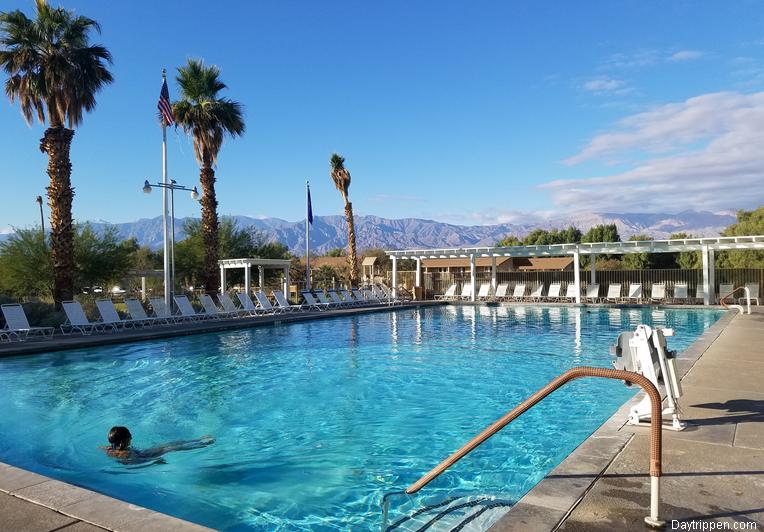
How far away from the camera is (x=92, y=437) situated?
597 cm

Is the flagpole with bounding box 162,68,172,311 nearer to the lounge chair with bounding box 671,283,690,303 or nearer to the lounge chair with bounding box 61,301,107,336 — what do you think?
the lounge chair with bounding box 61,301,107,336

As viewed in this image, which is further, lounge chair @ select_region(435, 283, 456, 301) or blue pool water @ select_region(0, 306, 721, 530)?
lounge chair @ select_region(435, 283, 456, 301)

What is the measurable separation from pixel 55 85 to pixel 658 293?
2185cm

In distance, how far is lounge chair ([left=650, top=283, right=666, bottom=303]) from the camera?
21.9m

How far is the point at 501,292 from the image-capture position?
85.3ft

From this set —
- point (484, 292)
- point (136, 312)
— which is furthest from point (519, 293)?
point (136, 312)

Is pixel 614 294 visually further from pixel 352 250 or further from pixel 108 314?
pixel 108 314

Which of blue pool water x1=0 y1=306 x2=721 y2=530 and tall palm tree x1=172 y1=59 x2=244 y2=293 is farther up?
tall palm tree x1=172 y1=59 x2=244 y2=293

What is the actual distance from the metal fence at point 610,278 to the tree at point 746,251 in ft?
58.9

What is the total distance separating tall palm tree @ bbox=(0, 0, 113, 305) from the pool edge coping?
1553 cm

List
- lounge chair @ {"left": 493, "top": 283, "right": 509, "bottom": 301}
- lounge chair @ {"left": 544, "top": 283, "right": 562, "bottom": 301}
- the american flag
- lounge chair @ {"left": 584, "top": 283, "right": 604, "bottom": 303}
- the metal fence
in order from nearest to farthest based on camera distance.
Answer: the american flag < the metal fence < lounge chair @ {"left": 584, "top": 283, "right": 604, "bottom": 303} < lounge chair @ {"left": 544, "top": 283, "right": 562, "bottom": 301} < lounge chair @ {"left": 493, "top": 283, "right": 509, "bottom": 301}

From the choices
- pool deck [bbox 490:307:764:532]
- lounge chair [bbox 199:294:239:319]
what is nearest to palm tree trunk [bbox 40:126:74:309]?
lounge chair [bbox 199:294:239:319]

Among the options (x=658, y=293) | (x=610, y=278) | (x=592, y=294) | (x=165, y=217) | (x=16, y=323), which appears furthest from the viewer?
(x=610, y=278)

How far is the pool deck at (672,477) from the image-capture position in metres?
2.80
